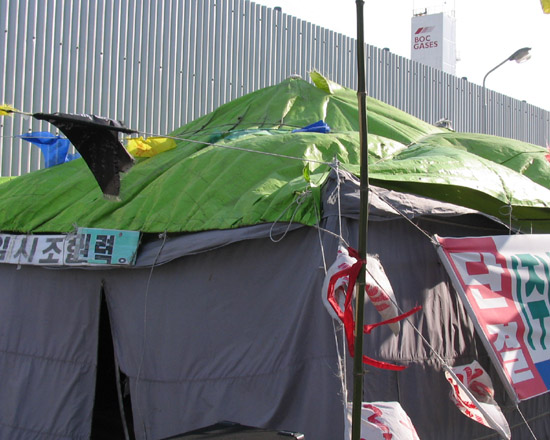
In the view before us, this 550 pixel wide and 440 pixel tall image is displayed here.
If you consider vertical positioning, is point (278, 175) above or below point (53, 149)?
below

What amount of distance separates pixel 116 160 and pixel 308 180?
3.72ft

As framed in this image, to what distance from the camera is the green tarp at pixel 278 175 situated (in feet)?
13.6

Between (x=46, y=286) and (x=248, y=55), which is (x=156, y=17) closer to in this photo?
(x=248, y=55)

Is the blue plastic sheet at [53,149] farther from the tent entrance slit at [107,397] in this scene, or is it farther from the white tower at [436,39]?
the white tower at [436,39]

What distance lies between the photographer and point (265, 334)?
13.1ft

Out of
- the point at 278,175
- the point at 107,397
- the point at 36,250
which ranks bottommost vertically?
the point at 107,397

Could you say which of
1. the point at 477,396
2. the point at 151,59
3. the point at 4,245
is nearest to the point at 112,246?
the point at 4,245

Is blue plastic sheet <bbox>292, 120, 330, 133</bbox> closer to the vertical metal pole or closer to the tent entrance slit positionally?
the tent entrance slit

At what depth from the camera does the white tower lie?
24.9m

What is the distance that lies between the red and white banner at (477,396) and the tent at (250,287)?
129mm

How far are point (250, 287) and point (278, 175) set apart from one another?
84 cm

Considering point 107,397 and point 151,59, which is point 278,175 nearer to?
point 107,397

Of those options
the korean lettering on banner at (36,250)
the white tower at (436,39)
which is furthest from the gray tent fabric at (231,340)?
the white tower at (436,39)

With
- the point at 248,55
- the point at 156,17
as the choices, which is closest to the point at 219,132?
the point at 156,17
